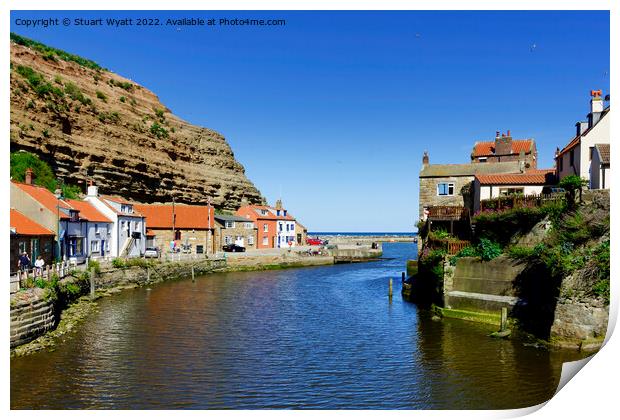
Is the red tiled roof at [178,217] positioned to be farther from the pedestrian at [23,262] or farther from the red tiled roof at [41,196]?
the pedestrian at [23,262]

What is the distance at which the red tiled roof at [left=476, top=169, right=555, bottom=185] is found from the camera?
36875 mm

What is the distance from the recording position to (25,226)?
3241 centimetres

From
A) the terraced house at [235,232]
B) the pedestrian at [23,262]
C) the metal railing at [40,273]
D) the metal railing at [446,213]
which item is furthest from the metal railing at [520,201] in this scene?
the terraced house at [235,232]

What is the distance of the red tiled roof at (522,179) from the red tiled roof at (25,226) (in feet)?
104

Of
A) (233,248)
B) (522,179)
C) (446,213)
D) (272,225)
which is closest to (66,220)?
(446,213)

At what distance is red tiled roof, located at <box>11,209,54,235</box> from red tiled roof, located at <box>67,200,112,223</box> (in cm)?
1089

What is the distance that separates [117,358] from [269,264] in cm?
4616

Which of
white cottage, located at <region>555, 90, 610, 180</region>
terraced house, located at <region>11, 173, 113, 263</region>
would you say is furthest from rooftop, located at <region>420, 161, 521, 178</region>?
terraced house, located at <region>11, 173, 113, 263</region>

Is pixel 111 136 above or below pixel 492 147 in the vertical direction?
above

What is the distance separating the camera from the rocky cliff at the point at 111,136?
226ft

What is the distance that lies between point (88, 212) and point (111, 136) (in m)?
37.6

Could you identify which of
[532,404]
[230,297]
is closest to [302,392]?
[532,404]

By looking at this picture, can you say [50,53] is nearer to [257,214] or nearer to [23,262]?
[257,214]
